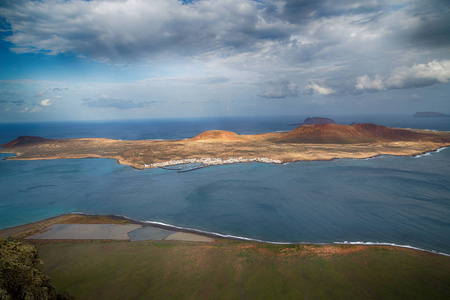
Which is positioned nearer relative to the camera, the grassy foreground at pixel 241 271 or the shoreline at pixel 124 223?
the grassy foreground at pixel 241 271

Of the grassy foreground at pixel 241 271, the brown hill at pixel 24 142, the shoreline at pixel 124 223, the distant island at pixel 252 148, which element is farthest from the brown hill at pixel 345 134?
the brown hill at pixel 24 142

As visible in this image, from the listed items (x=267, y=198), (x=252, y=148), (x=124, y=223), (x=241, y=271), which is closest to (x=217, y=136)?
(x=252, y=148)

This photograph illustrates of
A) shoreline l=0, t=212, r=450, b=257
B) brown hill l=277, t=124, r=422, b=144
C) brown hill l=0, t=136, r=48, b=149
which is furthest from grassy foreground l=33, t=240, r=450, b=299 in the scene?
brown hill l=0, t=136, r=48, b=149

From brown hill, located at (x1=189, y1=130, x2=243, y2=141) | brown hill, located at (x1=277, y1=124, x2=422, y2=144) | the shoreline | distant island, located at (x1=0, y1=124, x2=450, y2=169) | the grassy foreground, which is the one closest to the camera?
the grassy foreground

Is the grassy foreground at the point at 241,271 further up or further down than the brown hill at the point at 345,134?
further down

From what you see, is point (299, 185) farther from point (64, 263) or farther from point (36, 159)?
point (36, 159)

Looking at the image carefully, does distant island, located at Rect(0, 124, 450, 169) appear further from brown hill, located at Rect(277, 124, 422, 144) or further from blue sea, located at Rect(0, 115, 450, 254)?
blue sea, located at Rect(0, 115, 450, 254)

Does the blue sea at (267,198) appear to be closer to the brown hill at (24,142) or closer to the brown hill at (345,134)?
the brown hill at (345,134)
